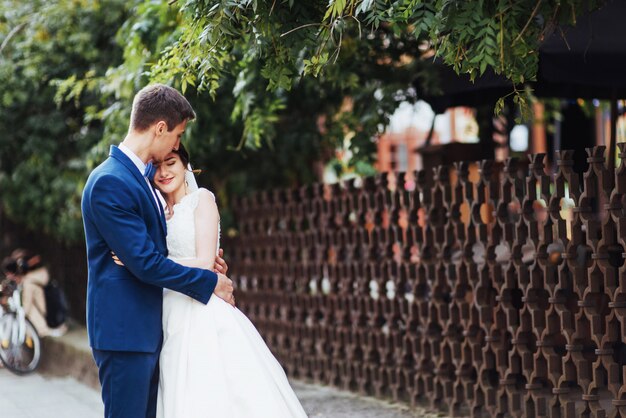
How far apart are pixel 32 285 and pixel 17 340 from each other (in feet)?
4.30

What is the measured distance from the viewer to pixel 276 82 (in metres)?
5.49

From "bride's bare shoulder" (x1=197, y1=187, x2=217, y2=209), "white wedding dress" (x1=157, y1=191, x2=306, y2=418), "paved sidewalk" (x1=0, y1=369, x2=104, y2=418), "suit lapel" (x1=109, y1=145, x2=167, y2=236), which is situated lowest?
"paved sidewalk" (x1=0, y1=369, x2=104, y2=418)

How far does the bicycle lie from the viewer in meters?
11.4

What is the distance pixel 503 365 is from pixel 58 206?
7127 mm

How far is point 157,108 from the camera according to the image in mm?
4277

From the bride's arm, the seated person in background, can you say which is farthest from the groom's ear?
the seated person in background

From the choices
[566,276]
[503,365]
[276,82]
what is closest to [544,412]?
[503,365]

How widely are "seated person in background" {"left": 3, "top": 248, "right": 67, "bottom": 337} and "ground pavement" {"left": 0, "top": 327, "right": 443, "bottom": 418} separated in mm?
412

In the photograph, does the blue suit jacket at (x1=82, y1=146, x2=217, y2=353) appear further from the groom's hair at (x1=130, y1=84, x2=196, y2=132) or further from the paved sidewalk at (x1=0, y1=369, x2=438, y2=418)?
the paved sidewalk at (x1=0, y1=369, x2=438, y2=418)

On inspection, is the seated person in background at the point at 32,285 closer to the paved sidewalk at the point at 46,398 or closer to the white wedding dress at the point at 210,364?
the paved sidewalk at the point at 46,398

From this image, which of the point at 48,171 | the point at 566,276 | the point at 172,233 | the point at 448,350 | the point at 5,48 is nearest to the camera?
the point at 172,233

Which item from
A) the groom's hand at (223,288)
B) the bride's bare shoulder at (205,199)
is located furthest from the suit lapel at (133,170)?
the groom's hand at (223,288)

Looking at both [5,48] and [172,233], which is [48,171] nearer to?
[5,48]

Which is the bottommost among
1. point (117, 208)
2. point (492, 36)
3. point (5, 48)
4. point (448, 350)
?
point (448, 350)
